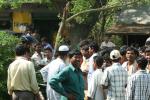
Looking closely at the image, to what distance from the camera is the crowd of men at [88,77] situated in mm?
8797

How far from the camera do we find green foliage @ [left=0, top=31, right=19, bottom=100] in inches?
480

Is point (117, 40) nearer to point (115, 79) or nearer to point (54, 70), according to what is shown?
point (54, 70)

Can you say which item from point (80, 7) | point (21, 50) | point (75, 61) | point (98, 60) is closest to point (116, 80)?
point (98, 60)

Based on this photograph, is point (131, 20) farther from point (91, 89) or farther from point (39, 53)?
point (91, 89)

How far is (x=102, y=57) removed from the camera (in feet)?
33.2

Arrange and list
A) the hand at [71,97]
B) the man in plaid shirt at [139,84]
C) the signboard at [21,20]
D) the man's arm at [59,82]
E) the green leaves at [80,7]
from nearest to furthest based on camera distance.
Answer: the man's arm at [59,82] → the hand at [71,97] → the man in plaid shirt at [139,84] → the green leaves at [80,7] → the signboard at [21,20]

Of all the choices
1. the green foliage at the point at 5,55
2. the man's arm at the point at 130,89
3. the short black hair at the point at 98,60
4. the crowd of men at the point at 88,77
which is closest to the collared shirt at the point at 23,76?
the crowd of men at the point at 88,77

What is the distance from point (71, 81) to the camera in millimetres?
8727

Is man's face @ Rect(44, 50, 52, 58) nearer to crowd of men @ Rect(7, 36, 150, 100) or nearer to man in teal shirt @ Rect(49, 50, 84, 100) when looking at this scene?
crowd of men @ Rect(7, 36, 150, 100)

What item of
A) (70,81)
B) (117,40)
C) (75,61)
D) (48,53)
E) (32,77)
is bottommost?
(117,40)

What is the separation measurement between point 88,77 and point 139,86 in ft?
5.78

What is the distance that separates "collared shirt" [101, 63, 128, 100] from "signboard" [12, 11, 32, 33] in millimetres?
14621

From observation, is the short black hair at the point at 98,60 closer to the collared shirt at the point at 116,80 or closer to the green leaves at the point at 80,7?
the collared shirt at the point at 116,80

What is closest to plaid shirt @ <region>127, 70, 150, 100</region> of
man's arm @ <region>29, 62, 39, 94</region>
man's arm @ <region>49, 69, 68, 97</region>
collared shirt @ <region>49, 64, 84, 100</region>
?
collared shirt @ <region>49, 64, 84, 100</region>
